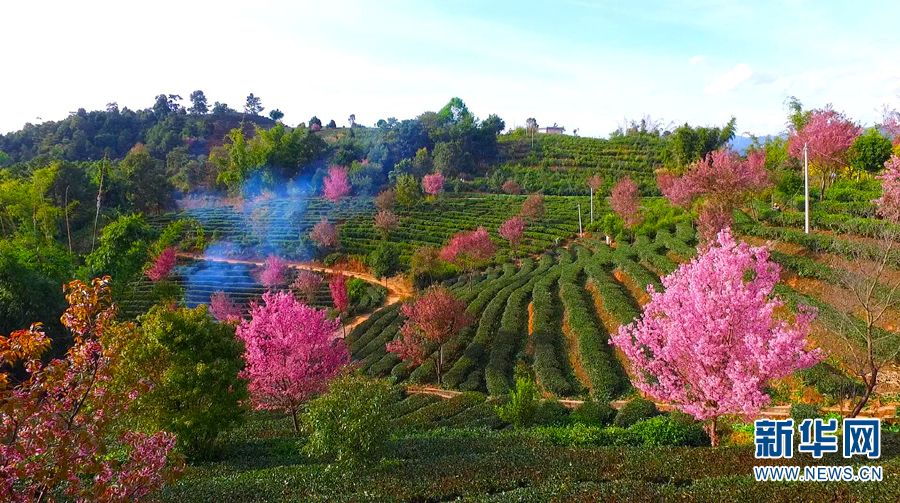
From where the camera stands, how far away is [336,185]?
220 feet

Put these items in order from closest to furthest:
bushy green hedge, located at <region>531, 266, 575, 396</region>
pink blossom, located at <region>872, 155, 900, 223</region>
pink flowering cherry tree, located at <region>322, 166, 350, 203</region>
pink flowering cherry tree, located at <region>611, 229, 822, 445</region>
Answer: pink flowering cherry tree, located at <region>611, 229, 822, 445</region> → pink blossom, located at <region>872, 155, 900, 223</region> → bushy green hedge, located at <region>531, 266, 575, 396</region> → pink flowering cherry tree, located at <region>322, 166, 350, 203</region>

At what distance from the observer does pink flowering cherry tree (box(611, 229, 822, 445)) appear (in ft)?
32.4

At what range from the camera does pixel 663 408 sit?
641 inches

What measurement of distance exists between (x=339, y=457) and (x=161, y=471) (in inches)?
183

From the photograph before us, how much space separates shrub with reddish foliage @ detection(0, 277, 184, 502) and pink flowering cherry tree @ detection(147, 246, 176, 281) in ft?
124

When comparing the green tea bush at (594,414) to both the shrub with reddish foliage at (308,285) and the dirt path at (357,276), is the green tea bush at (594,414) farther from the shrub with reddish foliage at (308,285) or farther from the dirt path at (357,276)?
the shrub with reddish foliage at (308,285)

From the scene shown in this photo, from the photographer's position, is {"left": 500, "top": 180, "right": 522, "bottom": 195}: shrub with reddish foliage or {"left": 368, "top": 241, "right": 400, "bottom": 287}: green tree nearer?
{"left": 368, "top": 241, "right": 400, "bottom": 287}: green tree

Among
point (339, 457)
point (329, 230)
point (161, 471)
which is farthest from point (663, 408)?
point (329, 230)

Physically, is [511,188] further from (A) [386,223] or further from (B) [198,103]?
(B) [198,103]

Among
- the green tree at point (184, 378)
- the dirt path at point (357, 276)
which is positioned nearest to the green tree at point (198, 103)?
the dirt path at point (357, 276)

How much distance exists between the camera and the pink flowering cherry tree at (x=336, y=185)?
66.9 m

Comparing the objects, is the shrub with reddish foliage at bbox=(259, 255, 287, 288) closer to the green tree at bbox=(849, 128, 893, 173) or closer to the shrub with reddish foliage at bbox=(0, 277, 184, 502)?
the shrub with reddish foliage at bbox=(0, 277, 184, 502)

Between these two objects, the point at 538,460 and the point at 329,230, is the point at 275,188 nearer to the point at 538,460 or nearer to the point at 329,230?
the point at 329,230

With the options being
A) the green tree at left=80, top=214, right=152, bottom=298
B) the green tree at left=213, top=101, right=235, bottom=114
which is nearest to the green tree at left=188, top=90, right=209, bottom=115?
the green tree at left=213, top=101, right=235, bottom=114
